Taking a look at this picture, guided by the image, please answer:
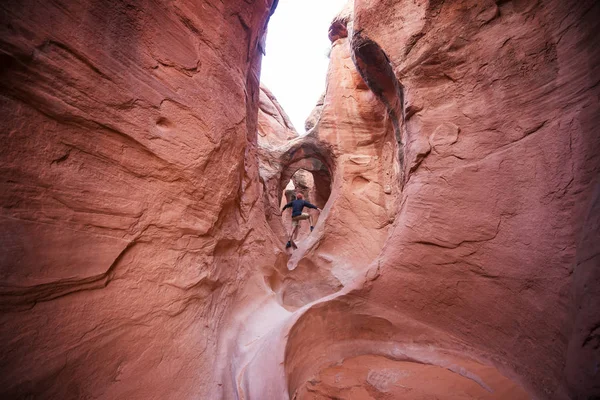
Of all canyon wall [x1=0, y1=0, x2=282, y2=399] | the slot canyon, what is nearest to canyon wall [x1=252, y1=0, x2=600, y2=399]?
the slot canyon

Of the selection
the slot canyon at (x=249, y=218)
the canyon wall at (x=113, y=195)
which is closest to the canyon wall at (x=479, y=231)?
the slot canyon at (x=249, y=218)

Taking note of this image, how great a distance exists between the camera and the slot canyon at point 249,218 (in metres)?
1.49

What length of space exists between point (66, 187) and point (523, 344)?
3671mm

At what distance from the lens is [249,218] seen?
383 centimetres

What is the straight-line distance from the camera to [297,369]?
263 cm

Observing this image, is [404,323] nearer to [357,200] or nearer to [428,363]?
[428,363]

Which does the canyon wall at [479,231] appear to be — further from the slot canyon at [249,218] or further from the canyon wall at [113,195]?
the canyon wall at [113,195]

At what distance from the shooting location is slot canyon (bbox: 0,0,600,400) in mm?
1490

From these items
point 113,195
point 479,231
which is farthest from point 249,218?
point 479,231

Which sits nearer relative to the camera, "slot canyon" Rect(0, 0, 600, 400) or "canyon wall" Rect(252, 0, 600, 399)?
"slot canyon" Rect(0, 0, 600, 400)

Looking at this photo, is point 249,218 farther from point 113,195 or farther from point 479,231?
point 479,231

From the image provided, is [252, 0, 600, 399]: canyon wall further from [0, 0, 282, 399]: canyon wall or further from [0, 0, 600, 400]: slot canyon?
[0, 0, 282, 399]: canyon wall

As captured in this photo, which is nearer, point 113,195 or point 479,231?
point 113,195

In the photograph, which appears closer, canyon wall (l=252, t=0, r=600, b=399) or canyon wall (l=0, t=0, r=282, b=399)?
canyon wall (l=0, t=0, r=282, b=399)
